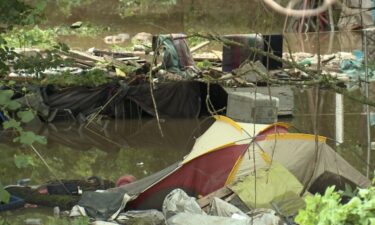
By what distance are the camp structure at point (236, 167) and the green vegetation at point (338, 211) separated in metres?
4.86

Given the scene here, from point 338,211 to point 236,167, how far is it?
16.9ft

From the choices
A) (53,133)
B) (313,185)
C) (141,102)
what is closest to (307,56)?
(141,102)

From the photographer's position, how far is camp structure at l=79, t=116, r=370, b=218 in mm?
8141

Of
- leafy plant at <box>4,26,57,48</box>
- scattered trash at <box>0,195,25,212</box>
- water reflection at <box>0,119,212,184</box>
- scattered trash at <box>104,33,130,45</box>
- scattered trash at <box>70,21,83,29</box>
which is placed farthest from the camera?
scattered trash at <box>70,21,83,29</box>

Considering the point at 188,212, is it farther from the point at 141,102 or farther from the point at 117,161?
the point at 141,102

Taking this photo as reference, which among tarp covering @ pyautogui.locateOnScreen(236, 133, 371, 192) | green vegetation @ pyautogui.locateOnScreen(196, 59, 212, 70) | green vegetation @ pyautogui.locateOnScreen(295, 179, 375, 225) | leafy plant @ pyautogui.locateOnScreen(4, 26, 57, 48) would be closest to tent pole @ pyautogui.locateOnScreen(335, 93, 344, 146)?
tarp covering @ pyautogui.locateOnScreen(236, 133, 371, 192)

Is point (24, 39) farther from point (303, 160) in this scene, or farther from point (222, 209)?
point (303, 160)

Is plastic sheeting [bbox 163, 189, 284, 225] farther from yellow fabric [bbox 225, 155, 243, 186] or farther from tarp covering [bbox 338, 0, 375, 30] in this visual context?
tarp covering [bbox 338, 0, 375, 30]

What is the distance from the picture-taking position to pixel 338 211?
303 cm

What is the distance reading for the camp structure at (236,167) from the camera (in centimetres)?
814

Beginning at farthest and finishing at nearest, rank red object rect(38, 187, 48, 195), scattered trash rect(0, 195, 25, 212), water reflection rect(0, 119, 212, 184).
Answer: water reflection rect(0, 119, 212, 184) → red object rect(38, 187, 48, 195) → scattered trash rect(0, 195, 25, 212)

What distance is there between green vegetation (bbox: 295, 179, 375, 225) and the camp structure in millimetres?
4860

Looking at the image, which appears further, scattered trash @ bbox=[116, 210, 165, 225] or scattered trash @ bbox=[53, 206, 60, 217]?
scattered trash @ bbox=[53, 206, 60, 217]

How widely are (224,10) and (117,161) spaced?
817 inches
